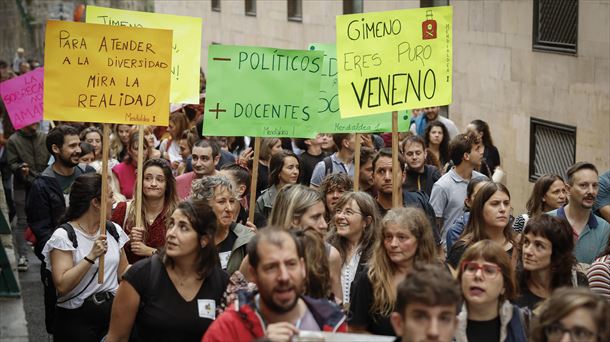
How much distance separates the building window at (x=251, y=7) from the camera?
1271 inches

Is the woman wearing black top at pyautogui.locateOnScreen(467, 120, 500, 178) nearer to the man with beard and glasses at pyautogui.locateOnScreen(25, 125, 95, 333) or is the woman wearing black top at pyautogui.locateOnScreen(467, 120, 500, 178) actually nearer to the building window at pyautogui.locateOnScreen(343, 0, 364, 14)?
the man with beard and glasses at pyautogui.locateOnScreen(25, 125, 95, 333)

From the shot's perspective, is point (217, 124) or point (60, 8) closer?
point (217, 124)

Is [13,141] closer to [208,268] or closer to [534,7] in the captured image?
[534,7]

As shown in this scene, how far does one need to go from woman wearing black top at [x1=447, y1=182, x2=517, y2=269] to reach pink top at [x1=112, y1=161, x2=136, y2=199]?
174 inches

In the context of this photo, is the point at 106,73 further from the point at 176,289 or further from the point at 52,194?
the point at 176,289

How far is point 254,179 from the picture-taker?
10102 mm

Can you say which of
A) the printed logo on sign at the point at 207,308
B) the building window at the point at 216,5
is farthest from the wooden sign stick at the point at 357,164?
the building window at the point at 216,5

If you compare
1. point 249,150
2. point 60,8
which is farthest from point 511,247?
point 60,8

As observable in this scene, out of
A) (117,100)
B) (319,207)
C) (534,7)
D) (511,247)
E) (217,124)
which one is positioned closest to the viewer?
(319,207)

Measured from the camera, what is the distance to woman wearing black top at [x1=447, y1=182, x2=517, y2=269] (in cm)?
892

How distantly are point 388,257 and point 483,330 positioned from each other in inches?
36.6

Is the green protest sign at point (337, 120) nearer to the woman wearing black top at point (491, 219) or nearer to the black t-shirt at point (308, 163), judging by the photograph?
the black t-shirt at point (308, 163)

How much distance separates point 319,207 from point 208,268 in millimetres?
1182

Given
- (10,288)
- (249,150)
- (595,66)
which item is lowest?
(10,288)
